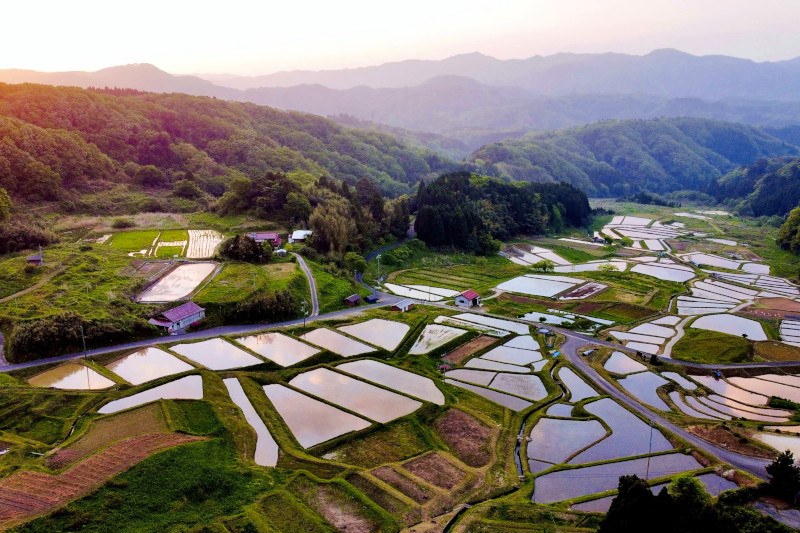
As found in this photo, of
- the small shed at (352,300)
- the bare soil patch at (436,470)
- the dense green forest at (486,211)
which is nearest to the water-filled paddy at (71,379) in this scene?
the bare soil patch at (436,470)

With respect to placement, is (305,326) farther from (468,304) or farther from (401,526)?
(401,526)

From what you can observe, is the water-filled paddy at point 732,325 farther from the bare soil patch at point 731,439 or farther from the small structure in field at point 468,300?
the small structure in field at point 468,300

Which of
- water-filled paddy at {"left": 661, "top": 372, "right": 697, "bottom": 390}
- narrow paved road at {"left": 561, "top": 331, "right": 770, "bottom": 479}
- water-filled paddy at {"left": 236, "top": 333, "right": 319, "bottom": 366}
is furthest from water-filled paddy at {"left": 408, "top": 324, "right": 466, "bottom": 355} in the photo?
water-filled paddy at {"left": 661, "top": 372, "right": 697, "bottom": 390}

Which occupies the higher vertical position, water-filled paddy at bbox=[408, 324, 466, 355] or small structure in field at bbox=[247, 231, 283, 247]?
small structure in field at bbox=[247, 231, 283, 247]

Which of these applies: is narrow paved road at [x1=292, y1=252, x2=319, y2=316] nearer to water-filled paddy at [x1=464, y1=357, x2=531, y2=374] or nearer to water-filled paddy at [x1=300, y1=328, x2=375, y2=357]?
water-filled paddy at [x1=300, y1=328, x2=375, y2=357]

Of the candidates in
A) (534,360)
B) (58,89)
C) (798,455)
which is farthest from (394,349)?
(58,89)

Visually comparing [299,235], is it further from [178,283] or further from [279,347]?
[279,347]
